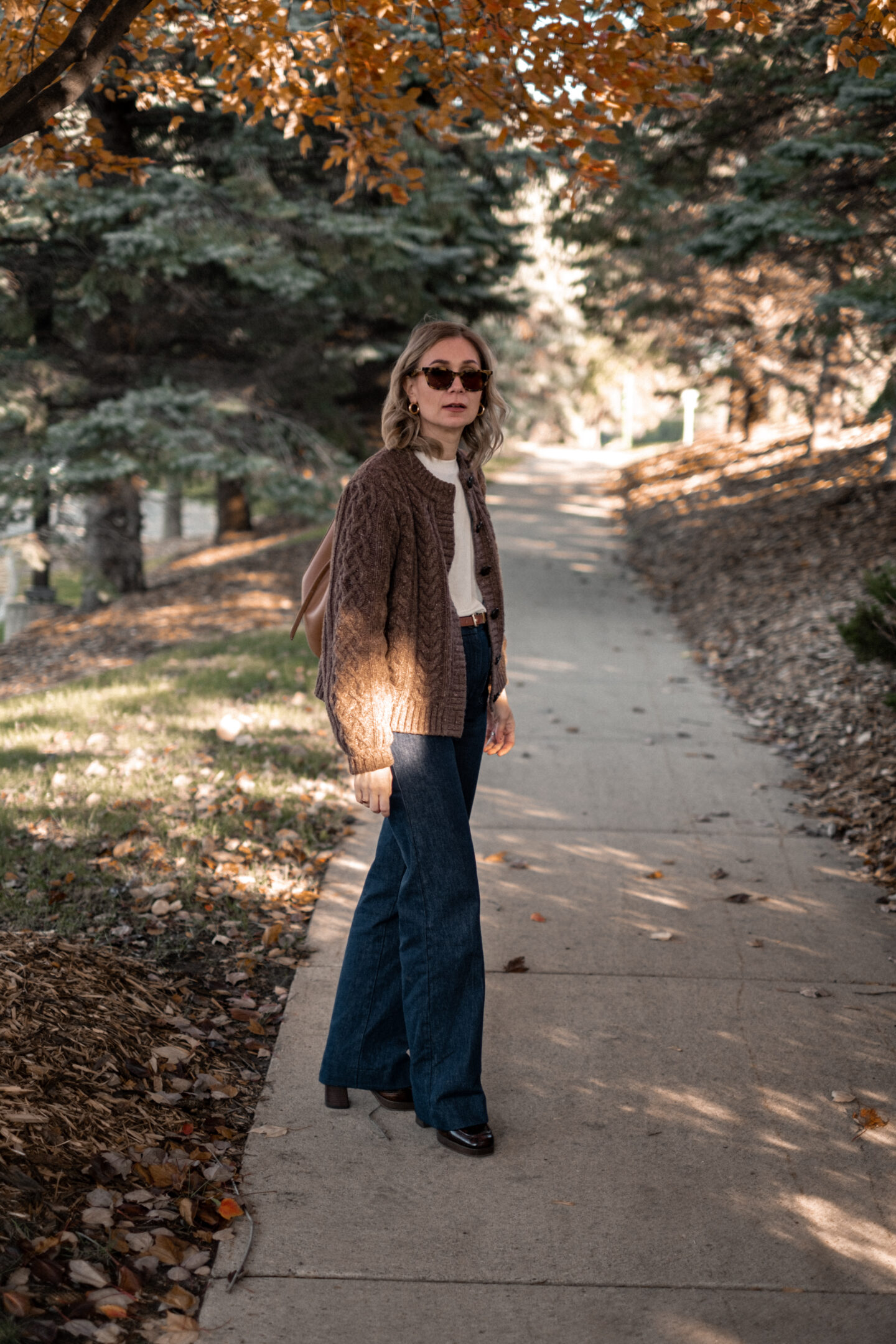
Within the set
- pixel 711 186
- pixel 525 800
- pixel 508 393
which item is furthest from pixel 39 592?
pixel 508 393

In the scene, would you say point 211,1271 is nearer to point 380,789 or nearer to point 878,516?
point 380,789

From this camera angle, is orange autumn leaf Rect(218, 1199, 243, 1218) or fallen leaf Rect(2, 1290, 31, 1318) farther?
orange autumn leaf Rect(218, 1199, 243, 1218)

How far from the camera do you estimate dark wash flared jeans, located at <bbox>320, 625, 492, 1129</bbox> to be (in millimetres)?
3041

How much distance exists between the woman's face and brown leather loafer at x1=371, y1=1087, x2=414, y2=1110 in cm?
196

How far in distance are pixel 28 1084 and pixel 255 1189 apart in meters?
0.69

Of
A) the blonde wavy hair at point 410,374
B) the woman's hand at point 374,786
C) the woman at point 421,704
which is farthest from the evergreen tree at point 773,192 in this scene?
the woman's hand at point 374,786

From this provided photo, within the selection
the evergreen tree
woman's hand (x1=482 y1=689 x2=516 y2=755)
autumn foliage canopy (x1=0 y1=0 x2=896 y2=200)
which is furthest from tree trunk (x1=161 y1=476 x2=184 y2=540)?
woman's hand (x1=482 y1=689 x2=516 y2=755)

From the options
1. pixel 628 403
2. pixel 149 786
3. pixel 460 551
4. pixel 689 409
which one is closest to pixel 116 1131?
pixel 460 551

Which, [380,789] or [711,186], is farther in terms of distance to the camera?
[711,186]

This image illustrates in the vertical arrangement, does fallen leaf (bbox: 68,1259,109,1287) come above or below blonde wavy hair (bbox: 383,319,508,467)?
below

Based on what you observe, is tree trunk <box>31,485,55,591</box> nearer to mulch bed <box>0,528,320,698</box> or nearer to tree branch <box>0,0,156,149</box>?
mulch bed <box>0,528,320,698</box>

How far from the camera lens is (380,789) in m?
2.95

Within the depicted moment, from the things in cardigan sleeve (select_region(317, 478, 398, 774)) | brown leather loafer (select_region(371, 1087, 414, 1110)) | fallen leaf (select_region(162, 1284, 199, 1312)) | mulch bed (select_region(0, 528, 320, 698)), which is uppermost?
cardigan sleeve (select_region(317, 478, 398, 774))

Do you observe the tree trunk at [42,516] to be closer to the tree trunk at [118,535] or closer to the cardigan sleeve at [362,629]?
the tree trunk at [118,535]
